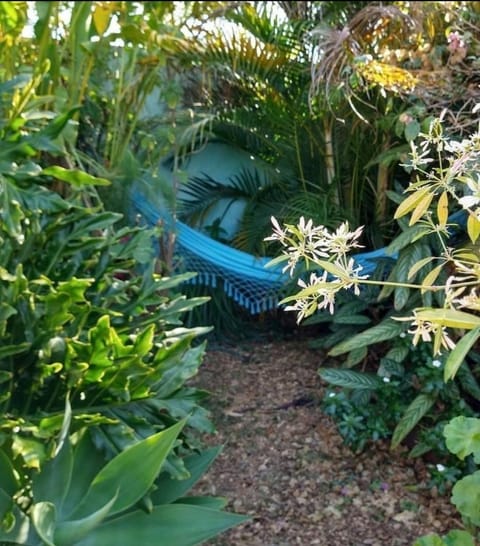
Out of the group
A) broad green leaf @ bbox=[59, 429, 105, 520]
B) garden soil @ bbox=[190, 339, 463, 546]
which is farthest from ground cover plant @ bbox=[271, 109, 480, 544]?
broad green leaf @ bbox=[59, 429, 105, 520]

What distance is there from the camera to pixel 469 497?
207 cm

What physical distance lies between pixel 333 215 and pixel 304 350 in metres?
0.77

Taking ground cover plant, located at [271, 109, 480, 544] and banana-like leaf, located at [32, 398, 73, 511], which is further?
banana-like leaf, located at [32, 398, 73, 511]

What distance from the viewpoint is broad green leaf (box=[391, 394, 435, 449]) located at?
2854 mm

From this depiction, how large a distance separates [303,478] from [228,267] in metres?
1.40

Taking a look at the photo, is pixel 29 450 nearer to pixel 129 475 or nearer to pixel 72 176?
pixel 129 475

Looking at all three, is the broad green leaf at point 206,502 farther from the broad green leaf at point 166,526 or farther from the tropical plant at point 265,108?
the tropical plant at point 265,108

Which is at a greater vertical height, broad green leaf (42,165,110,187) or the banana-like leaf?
broad green leaf (42,165,110,187)

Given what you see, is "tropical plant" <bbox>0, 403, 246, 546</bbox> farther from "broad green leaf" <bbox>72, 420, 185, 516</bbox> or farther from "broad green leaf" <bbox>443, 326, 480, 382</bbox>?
"broad green leaf" <bbox>443, 326, 480, 382</bbox>

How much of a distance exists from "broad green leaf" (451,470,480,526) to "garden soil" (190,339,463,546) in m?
0.61

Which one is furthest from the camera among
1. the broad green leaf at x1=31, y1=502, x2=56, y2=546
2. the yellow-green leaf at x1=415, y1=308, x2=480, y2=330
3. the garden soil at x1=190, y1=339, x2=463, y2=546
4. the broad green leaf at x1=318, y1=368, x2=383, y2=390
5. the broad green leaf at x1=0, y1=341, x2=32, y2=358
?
the broad green leaf at x1=318, y1=368, x2=383, y2=390

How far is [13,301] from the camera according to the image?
227cm

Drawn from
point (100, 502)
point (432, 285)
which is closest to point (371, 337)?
point (432, 285)

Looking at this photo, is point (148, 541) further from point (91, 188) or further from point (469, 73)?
point (469, 73)
